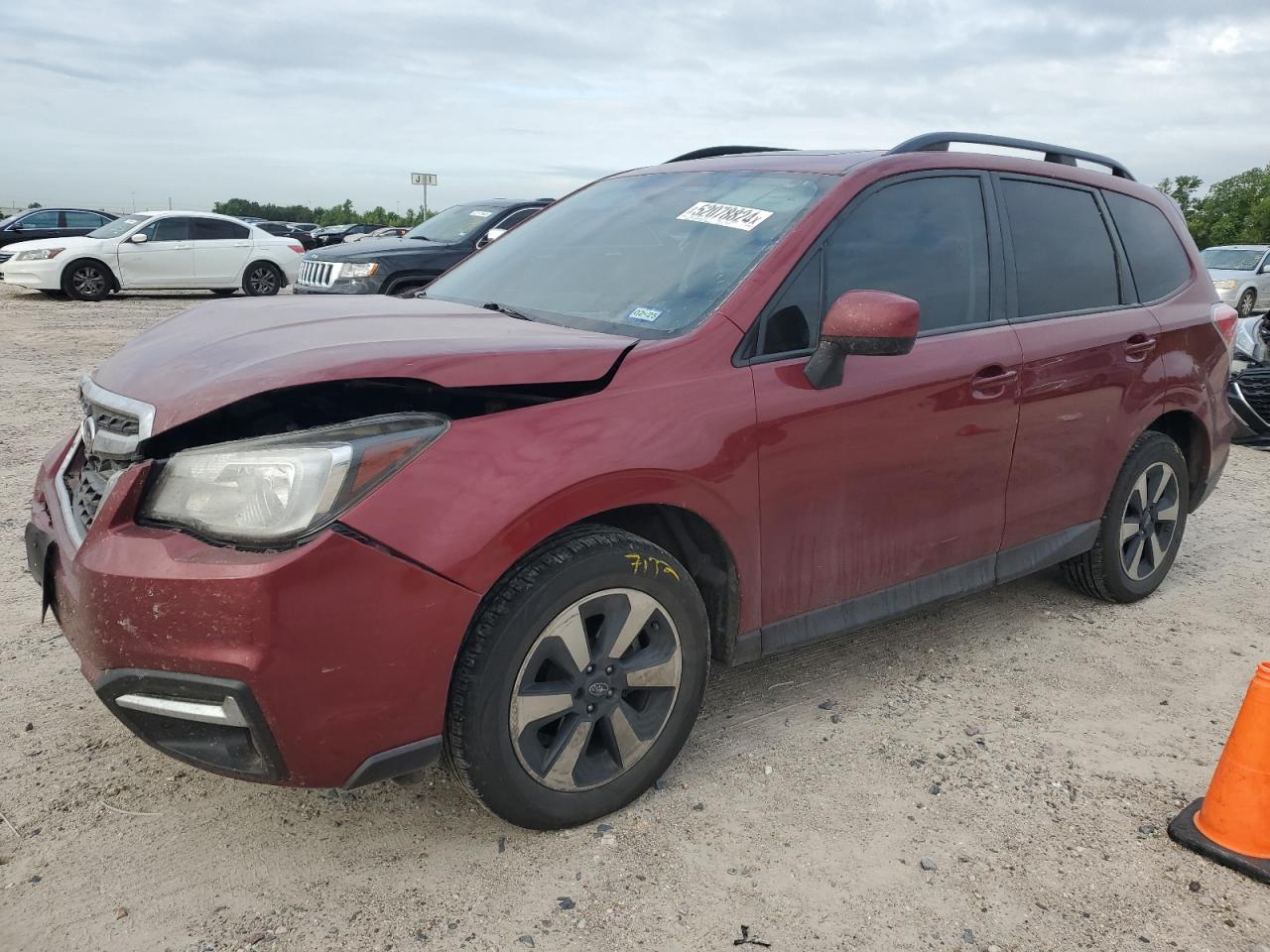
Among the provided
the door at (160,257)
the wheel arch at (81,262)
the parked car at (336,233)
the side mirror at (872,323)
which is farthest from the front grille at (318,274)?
the parked car at (336,233)

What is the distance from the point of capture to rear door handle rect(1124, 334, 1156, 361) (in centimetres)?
401

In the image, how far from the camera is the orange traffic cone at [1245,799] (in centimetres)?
265

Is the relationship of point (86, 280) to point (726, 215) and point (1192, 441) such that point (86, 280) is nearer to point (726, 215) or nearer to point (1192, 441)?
point (726, 215)

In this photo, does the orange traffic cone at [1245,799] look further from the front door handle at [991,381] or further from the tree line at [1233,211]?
the tree line at [1233,211]

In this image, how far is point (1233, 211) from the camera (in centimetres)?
5162

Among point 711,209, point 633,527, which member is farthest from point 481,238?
point 633,527

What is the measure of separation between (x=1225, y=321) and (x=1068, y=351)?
140 cm

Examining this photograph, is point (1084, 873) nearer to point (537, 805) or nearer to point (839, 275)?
point (537, 805)

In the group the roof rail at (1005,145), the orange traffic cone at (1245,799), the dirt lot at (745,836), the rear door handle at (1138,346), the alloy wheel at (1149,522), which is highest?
the roof rail at (1005,145)

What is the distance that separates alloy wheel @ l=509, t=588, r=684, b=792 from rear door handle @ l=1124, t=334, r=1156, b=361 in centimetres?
238

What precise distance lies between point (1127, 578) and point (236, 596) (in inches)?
145

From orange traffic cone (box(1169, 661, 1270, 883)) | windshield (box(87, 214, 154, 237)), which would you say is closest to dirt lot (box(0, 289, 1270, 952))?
orange traffic cone (box(1169, 661, 1270, 883))

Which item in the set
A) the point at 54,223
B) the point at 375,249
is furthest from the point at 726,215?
the point at 54,223

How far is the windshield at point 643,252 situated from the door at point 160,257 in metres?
14.7
